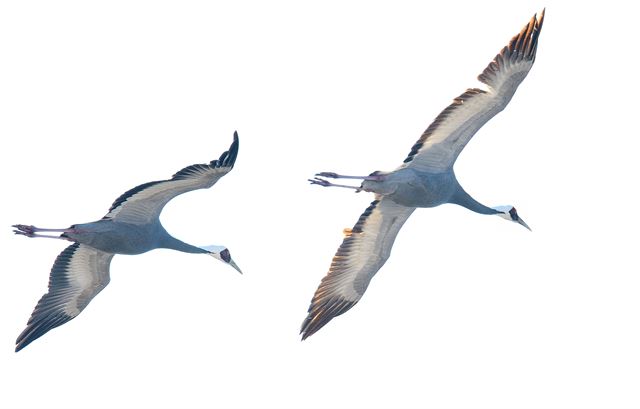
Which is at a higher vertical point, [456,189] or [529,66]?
[529,66]

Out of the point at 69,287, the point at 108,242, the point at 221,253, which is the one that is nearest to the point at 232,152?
the point at 108,242

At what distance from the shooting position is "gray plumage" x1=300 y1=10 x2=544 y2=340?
115ft

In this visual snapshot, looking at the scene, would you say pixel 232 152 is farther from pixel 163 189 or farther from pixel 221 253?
pixel 221 253

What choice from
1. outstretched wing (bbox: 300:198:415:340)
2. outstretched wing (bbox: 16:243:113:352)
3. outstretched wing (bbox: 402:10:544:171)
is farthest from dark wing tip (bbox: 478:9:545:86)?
outstretched wing (bbox: 16:243:113:352)

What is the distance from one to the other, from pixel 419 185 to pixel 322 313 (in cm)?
366

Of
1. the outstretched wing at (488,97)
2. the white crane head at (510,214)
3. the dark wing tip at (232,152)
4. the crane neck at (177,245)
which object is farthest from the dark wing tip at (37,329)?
the white crane head at (510,214)

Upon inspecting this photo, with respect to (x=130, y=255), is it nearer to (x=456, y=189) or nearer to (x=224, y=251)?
(x=224, y=251)

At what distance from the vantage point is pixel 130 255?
3650 cm

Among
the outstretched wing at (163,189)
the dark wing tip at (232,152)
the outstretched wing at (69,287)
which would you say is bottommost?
the outstretched wing at (69,287)

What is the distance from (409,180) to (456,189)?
4.78 ft

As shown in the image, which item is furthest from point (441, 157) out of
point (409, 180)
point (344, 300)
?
point (344, 300)

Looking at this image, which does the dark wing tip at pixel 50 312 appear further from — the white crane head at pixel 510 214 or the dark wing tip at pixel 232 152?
the white crane head at pixel 510 214

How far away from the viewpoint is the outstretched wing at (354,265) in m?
37.3

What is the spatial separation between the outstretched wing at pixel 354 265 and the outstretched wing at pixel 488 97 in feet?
6.88
